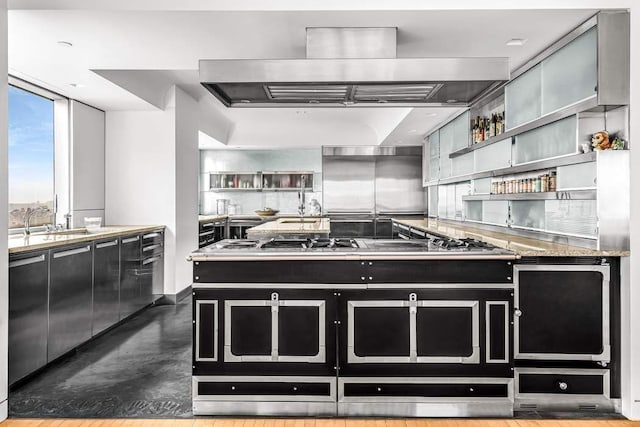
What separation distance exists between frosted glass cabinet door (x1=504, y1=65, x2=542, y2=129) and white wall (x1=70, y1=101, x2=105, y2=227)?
448 cm

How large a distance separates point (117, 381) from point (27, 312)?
75 centimetres

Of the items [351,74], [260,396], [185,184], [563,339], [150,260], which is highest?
[351,74]

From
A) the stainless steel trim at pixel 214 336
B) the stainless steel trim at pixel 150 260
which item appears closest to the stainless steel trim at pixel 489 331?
the stainless steel trim at pixel 214 336

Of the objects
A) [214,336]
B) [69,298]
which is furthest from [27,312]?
[214,336]

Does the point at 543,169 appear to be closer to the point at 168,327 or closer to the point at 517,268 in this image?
the point at 517,268

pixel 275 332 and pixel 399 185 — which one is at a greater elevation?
pixel 399 185

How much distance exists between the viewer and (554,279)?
2754 mm

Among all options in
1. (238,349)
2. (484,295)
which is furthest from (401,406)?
(238,349)

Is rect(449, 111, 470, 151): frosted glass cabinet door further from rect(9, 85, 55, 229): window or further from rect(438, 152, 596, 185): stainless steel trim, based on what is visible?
rect(9, 85, 55, 229): window

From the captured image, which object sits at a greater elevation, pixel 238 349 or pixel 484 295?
pixel 484 295

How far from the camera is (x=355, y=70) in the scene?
2781 millimetres

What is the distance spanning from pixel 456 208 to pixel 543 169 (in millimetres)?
2492

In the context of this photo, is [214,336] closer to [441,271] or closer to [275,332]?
[275,332]

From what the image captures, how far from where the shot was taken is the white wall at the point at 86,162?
4.99 metres
